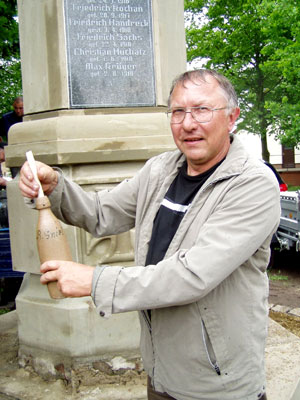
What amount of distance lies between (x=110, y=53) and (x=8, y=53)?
7335 mm

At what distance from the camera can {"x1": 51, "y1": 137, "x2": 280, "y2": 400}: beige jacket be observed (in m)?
1.67

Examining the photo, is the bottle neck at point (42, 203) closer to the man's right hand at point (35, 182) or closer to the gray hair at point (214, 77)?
the man's right hand at point (35, 182)

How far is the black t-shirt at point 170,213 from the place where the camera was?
194cm

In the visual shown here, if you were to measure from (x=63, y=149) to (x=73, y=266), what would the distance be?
5.54 feet

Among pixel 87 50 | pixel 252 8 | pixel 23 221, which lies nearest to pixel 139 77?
pixel 87 50

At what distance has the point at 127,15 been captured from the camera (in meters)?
3.51

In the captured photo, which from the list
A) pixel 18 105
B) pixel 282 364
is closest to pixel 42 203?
pixel 282 364

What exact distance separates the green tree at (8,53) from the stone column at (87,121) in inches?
211

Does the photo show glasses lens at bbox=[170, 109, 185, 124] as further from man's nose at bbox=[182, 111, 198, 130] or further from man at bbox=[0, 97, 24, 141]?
man at bbox=[0, 97, 24, 141]

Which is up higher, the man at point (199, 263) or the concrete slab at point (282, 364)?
the man at point (199, 263)

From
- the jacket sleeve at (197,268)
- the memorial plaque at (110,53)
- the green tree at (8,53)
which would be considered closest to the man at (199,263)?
the jacket sleeve at (197,268)

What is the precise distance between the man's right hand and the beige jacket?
0.41 metres

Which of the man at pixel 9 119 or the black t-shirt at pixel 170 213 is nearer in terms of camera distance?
the black t-shirt at pixel 170 213

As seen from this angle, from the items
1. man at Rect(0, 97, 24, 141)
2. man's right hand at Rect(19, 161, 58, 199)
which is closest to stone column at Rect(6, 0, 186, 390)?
man's right hand at Rect(19, 161, 58, 199)
